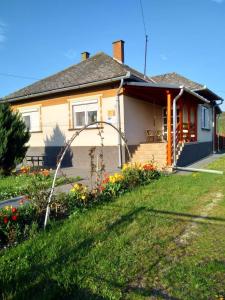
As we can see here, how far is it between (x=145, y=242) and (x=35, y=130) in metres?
13.9

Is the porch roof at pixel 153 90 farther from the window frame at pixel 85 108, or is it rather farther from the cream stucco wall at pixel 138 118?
the window frame at pixel 85 108

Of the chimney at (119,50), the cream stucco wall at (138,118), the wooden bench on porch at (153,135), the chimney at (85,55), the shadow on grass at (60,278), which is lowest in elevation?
the shadow on grass at (60,278)

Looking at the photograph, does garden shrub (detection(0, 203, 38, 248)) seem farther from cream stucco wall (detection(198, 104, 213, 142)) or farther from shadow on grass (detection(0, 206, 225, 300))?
cream stucco wall (detection(198, 104, 213, 142))

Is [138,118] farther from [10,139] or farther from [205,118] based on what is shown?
[205,118]

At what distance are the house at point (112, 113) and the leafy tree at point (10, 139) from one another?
3473 millimetres

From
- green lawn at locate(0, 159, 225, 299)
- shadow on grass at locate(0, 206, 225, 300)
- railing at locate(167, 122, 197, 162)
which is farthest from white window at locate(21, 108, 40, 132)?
shadow on grass at locate(0, 206, 225, 300)

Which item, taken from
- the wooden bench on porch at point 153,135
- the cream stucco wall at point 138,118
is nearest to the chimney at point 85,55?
the cream stucco wall at point 138,118

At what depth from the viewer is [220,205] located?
628cm

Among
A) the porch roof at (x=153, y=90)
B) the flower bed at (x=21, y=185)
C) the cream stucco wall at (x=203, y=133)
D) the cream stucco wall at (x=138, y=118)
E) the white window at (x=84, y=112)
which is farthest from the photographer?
the cream stucco wall at (x=203, y=133)

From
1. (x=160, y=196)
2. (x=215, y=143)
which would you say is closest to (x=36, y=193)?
(x=160, y=196)

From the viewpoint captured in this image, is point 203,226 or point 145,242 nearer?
point 145,242

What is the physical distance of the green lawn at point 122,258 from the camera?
3045mm

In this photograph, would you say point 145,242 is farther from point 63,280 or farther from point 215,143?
point 215,143

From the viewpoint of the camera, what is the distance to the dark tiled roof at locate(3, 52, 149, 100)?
13703mm
